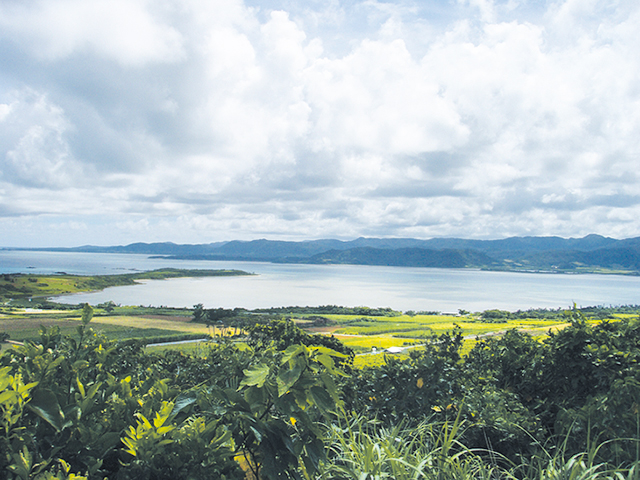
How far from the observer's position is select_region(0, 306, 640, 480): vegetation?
2.30 metres

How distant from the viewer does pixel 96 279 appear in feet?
445

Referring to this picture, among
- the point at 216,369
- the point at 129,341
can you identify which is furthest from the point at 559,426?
the point at 129,341

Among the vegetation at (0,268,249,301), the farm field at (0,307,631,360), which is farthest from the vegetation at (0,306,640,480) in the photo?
the vegetation at (0,268,249,301)

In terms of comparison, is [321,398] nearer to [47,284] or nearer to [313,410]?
[313,410]

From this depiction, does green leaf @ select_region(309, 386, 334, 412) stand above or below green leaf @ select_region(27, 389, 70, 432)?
above

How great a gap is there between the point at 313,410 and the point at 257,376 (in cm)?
171

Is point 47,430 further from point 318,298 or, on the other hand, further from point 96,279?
point 96,279

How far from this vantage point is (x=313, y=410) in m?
3.79

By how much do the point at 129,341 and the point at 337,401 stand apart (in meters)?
5.13

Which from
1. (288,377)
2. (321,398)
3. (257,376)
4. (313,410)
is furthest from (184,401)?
(313,410)

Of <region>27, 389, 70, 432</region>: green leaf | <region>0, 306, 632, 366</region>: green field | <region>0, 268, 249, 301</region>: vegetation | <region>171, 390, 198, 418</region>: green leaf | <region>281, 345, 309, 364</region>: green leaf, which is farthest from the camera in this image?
<region>0, 268, 249, 301</region>: vegetation

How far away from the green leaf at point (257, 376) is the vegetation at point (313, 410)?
0.03 feet

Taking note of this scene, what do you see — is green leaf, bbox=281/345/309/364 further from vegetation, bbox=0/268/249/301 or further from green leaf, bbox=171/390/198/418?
vegetation, bbox=0/268/249/301

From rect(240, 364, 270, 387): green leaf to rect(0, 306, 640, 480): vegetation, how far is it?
0.03 feet
